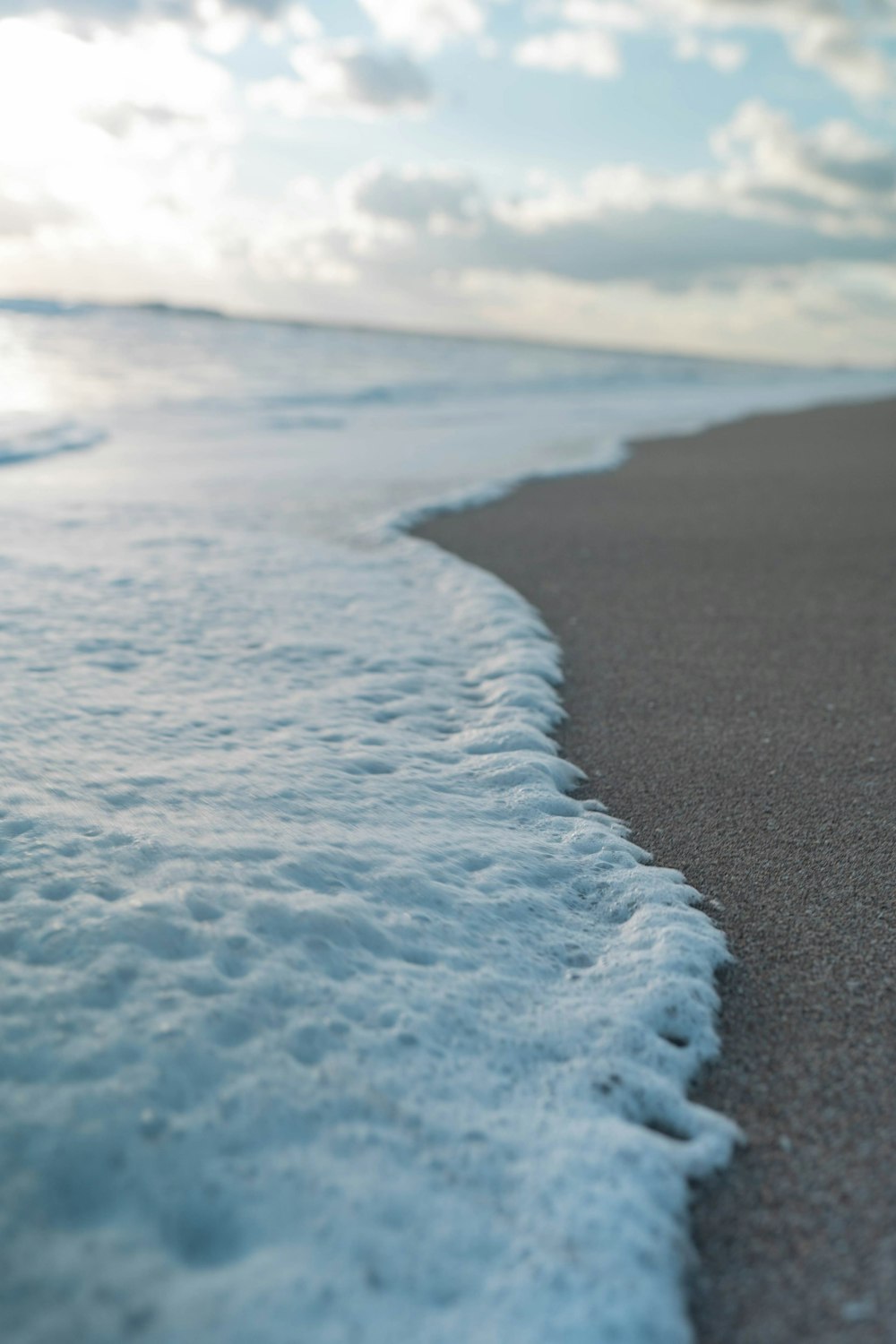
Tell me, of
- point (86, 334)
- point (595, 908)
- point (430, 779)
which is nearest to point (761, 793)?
point (595, 908)

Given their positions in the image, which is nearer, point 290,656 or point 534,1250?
point 534,1250

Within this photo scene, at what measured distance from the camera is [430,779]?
3.14m

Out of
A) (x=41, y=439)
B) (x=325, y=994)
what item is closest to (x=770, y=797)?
(x=325, y=994)

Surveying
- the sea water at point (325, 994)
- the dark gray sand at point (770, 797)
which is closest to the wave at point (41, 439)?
the dark gray sand at point (770, 797)

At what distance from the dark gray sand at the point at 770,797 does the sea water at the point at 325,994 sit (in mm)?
115

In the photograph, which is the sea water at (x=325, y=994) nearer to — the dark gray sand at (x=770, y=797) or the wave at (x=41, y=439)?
the dark gray sand at (x=770, y=797)

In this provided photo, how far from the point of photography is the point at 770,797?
305 centimetres

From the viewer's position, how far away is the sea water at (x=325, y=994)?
1.50m

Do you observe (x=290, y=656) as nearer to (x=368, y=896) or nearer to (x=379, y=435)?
(x=368, y=896)

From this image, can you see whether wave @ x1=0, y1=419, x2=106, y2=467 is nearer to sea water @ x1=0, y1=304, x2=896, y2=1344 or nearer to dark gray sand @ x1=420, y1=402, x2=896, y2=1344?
dark gray sand @ x1=420, y1=402, x2=896, y2=1344

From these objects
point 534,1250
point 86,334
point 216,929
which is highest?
point 86,334

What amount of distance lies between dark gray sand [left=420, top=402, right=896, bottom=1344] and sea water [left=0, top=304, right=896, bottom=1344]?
11cm

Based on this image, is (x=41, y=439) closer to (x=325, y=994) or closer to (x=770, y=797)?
(x=770, y=797)

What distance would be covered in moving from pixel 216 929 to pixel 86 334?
105 feet
